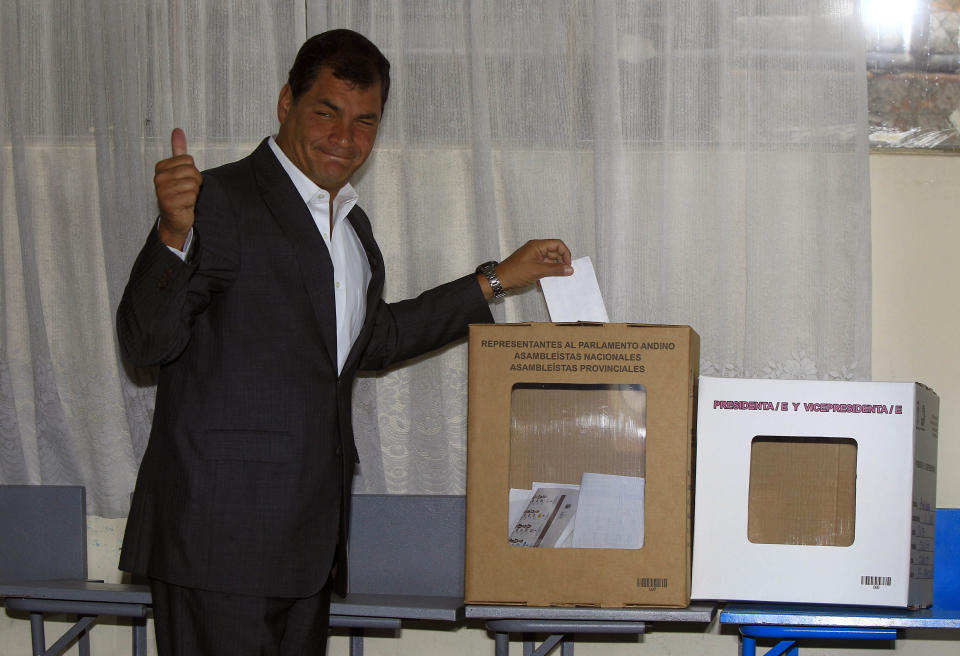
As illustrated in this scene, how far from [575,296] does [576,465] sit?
0.37 m

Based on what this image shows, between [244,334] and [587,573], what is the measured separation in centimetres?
81

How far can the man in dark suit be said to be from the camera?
5.79 ft

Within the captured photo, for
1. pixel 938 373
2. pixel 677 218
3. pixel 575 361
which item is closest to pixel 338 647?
pixel 575 361

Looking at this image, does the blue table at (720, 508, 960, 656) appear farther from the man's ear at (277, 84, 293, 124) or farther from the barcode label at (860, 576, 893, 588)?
the man's ear at (277, 84, 293, 124)

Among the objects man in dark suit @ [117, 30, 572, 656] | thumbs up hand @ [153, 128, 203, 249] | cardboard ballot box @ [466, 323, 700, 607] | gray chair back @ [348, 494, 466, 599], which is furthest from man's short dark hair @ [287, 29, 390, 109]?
gray chair back @ [348, 494, 466, 599]

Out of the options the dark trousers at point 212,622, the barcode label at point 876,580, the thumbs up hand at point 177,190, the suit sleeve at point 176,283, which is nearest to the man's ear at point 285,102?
the suit sleeve at point 176,283

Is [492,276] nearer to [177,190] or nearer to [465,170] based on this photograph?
[465,170]

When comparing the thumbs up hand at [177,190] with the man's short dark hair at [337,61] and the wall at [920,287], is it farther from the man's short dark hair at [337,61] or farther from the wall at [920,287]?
the wall at [920,287]

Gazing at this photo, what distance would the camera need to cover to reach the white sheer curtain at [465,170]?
8.18 feet

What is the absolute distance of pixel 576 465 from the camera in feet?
7.05

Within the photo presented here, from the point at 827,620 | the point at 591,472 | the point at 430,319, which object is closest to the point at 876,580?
the point at 827,620

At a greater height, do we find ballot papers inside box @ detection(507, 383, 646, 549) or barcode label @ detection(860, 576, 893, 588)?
ballot papers inside box @ detection(507, 383, 646, 549)

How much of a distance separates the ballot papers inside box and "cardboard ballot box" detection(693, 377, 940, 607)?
14 centimetres

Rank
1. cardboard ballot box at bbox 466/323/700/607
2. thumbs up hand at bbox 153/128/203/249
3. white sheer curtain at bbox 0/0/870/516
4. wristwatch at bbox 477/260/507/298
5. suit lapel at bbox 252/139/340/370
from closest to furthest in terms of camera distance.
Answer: thumbs up hand at bbox 153/128/203/249 → suit lapel at bbox 252/139/340/370 → cardboard ballot box at bbox 466/323/700/607 → wristwatch at bbox 477/260/507/298 → white sheer curtain at bbox 0/0/870/516
